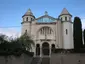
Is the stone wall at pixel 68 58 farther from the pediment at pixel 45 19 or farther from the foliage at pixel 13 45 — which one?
the pediment at pixel 45 19

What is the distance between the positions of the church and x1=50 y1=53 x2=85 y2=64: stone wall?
2491cm

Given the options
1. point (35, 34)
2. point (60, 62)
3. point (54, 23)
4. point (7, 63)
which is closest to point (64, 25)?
point (54, 23)

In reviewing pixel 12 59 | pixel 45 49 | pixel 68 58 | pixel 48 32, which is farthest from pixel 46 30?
pixel 12 59

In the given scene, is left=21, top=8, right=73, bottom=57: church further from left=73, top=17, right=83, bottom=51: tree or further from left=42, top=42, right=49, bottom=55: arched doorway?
left=73, top=17, right=83, bottom=51: tree

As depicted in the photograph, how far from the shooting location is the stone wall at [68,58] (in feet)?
98.7

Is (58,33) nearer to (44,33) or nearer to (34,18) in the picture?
(44,33)

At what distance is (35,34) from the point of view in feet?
194

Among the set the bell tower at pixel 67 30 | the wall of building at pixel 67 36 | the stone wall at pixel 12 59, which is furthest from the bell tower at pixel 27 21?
the stone wall at pixel 12 59

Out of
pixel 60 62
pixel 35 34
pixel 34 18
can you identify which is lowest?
pixel 60 62

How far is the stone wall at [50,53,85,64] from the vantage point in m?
30.1

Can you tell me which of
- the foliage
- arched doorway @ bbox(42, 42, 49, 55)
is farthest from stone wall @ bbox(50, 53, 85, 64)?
arched doorway @ bbox(42, 42, 49, 55)

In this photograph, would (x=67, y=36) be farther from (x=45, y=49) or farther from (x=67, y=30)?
(x=45, y=49)

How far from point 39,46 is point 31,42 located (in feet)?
19.8

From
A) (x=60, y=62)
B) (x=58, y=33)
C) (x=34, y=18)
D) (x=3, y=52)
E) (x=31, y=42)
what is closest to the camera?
(x=3, y=52)
